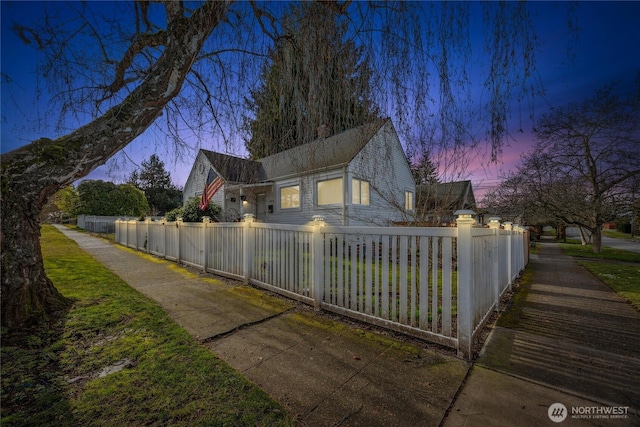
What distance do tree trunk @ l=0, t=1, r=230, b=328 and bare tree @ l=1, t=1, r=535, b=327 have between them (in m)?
0.01

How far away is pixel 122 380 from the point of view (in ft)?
6.85

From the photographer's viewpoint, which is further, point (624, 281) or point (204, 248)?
point (204, 248)

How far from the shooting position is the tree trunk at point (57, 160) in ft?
9.63

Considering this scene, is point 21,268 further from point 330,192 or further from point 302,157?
point 330,192

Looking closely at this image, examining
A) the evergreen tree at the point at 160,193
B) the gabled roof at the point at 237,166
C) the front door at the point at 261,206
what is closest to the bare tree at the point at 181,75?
the gabled roof at the point at 237,166

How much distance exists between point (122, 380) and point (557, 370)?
3701mm

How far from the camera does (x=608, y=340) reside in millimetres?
2969

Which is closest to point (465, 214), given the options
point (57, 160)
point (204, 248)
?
point (57, 160)

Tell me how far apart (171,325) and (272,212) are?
10492 millimetres

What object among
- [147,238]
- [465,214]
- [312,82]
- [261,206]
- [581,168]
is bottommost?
[147,238]

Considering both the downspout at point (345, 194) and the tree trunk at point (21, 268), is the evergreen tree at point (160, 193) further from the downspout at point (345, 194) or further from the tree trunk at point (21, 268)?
the tree trunk at point (21, 268)

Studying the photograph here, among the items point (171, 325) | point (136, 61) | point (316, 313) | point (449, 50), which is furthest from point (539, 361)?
point (136, 61)

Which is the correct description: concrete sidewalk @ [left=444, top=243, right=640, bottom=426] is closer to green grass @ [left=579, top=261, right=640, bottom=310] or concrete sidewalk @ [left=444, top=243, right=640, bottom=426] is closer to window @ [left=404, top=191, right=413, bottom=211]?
green grass @ [left=579, top=261, right=640, bottom=310]

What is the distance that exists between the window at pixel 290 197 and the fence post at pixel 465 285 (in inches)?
401
